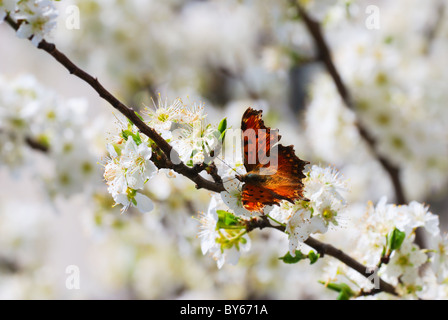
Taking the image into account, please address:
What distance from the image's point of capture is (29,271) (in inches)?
114

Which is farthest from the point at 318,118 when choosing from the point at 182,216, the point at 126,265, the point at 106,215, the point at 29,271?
the point at 29,271

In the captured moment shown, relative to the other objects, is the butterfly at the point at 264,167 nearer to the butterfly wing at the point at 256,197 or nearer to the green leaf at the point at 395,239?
the butterfly wing at the point at 256,197

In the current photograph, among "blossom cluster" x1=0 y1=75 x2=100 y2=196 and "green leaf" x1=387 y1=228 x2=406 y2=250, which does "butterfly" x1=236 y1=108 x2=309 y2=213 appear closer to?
"green leaf" x1=387 y1=228 x2=406 y2=250

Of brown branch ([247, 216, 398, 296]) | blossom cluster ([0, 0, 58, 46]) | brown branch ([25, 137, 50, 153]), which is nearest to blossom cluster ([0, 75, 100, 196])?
brown branch ([25, 137, 50, 153])

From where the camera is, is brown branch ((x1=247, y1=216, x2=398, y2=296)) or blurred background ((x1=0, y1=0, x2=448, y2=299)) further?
blurred background ((x1=0, y1=0, x2=448, y2=299))

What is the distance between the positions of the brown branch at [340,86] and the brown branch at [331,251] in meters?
0.83

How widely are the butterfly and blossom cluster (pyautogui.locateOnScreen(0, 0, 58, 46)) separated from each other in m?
0.33

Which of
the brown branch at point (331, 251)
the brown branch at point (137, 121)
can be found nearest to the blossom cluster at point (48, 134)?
the brown branch at point (137, 121)

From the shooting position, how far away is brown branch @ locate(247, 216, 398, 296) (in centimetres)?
66

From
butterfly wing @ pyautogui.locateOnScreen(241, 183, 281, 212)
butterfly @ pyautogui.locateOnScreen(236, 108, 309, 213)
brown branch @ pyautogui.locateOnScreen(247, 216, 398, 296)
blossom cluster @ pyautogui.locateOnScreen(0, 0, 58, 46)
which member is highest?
blossom cluster @ pyautogui.locateOnScreen(0, 0, 58, 46)

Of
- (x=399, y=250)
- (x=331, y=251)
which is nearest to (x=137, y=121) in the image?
(x=331, y=251)

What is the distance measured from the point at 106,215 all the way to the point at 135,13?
103cm

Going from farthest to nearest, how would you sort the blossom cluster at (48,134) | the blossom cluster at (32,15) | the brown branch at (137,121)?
the blossom cluster at (48,134), the blossom cluster at (32,15), the brown branch at (137,121)

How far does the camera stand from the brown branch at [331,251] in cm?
66
